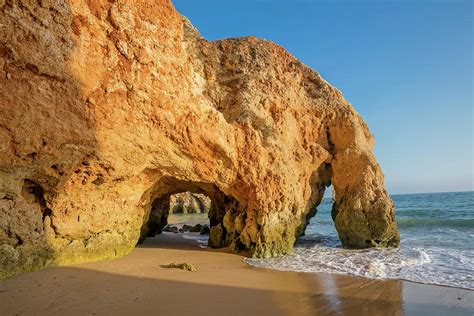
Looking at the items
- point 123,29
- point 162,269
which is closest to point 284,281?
point 162,269

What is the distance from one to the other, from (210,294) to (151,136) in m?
4.28

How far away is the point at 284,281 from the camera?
737cm

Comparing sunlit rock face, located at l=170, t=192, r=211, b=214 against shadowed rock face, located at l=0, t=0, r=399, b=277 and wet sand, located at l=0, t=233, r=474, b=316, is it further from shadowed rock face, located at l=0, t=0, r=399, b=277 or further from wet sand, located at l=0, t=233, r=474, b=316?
wet sand, located at l=0, t=233, r=474, b=316

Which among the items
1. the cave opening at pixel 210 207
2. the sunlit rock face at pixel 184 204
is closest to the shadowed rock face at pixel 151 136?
the cave opening at pixel 210 207

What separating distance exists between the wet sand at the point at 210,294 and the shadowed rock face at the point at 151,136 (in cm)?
122

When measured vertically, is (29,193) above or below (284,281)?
above

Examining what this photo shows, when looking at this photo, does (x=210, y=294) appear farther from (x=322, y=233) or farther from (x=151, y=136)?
(x=322, y=233)

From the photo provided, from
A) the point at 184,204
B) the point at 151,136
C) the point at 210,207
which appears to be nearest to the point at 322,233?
the point at 210,207

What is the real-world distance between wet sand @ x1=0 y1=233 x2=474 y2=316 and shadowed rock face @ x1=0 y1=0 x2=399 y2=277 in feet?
4.00

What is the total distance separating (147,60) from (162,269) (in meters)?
5.30

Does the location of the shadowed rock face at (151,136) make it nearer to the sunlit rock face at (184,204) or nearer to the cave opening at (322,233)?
the cave opening at (322,233)

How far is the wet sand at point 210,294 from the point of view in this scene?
528cm

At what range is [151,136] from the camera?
8.45 m

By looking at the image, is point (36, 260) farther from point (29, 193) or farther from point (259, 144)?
point (259, 144)
